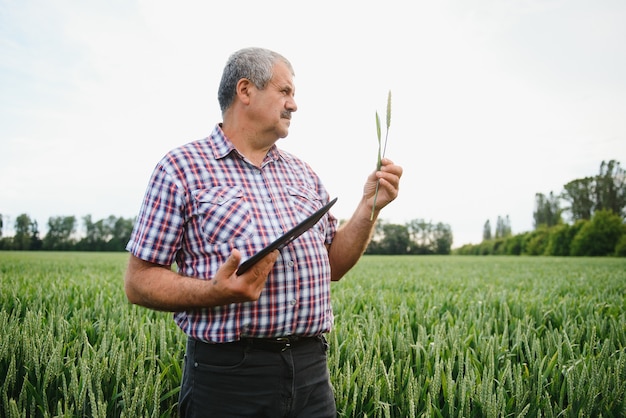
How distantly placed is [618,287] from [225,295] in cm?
1021

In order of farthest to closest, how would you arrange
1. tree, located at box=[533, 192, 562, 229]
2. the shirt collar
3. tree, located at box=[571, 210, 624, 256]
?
1. tree, located at box=[533, 192, 562, 229]
2. tree, located at box=[571, 210, 624, 256]
3. the shirt collar

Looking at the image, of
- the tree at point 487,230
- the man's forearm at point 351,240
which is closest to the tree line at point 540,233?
the tree at point 487,230

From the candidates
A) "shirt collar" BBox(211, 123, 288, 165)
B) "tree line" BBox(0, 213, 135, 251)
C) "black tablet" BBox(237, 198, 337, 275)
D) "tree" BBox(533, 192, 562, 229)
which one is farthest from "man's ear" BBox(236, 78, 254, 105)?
"tree" BBox(533, 192, 562, 229)

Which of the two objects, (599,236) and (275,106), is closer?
(275,106)

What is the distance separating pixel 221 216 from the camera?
1.71 m

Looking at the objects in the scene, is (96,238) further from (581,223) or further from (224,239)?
(224,239)

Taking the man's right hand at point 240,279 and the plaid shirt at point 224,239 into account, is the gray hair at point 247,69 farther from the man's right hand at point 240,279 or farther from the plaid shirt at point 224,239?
the man's right hand at point 240,279

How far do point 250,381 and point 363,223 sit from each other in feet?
2.80

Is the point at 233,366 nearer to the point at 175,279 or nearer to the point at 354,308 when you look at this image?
the point at 175,279

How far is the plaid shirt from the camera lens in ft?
5.47

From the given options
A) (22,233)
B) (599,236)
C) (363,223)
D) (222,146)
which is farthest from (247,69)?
(22,233)

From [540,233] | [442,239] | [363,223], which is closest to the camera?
[363,223]

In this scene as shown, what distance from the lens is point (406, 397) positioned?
2438mm

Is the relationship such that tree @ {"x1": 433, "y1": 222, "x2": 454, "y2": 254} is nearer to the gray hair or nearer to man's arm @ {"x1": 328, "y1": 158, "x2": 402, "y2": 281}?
man's arm @ {"x1": 328, "y1": 158, "x2": 402, "y2": 281}
